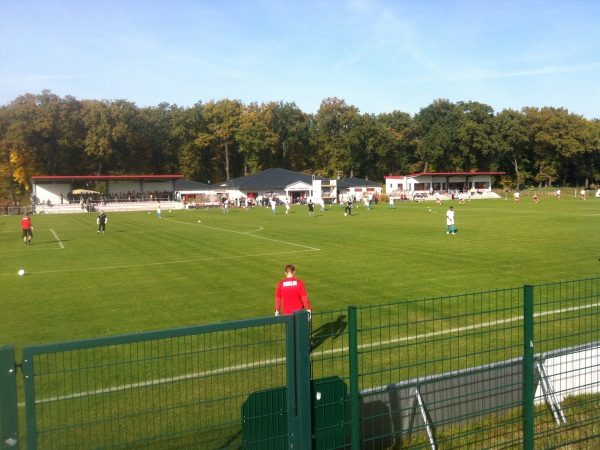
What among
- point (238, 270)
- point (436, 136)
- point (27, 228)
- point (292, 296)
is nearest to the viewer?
point (292, 296)

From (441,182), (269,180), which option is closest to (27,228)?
(269,180)

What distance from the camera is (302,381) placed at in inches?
185

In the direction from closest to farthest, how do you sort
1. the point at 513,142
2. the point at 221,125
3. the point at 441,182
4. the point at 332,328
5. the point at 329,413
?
the point at 329,413 < the point at 332,328 < the point at 441,182 < the point at 221,125 < the point at 513,142

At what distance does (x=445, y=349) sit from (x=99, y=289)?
10999mm

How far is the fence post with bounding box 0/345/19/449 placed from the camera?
3678 mm

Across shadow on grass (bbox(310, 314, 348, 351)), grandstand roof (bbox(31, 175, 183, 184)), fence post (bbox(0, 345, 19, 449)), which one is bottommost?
shadow on grass (bbox(310, 314, 348, 351))

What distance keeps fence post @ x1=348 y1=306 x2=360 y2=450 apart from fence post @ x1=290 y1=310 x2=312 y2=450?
38 centimetres

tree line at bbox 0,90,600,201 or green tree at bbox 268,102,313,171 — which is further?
green tree at bbox 268,102,313,171

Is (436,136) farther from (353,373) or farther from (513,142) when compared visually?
(353,373)

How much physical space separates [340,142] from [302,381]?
102 meters

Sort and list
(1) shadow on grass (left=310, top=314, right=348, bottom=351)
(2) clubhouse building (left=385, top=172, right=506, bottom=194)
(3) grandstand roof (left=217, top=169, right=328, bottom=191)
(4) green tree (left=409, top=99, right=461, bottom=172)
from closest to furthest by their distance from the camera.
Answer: (1) shadow on grass (left=310, top=314, right=348, bottom=351) < (3) grandstand roof (left=217, top=169, right=328, bottom=191) < (2) clubhouse building (left=385, top=172, right=506, bottom=194) < (4) green tree (left=409, top=99, right=461, bottom=172)

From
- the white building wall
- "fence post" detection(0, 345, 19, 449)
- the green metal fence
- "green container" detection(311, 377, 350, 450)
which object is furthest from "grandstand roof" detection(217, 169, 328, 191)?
"fence post" detection(0, 345, 19, 449)

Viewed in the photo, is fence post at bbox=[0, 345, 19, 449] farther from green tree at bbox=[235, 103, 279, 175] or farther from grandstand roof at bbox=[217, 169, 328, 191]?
Result: green tree at bbox=[235, 103, 279, 175]

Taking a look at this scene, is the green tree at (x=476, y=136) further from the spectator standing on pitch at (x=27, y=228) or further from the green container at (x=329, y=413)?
the green container at (x=329, y=413)
